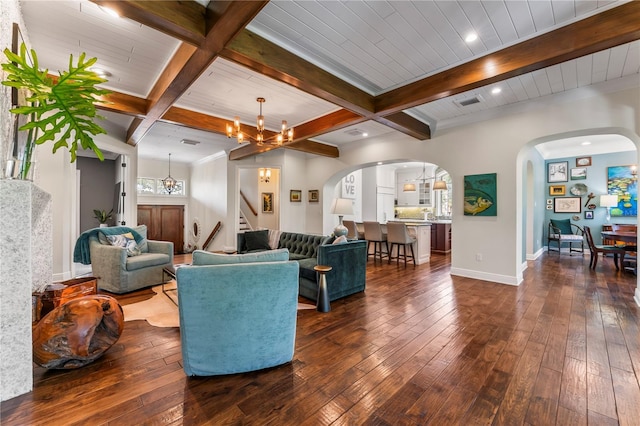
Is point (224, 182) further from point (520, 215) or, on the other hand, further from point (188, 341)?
point (520, 215)

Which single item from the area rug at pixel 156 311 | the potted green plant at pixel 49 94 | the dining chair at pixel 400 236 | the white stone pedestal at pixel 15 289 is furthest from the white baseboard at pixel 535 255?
the white stone pedestal at pixel 15 289

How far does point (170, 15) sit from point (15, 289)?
7.22 feet

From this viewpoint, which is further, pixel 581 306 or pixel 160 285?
pixel 160 285

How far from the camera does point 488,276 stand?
4.75 m

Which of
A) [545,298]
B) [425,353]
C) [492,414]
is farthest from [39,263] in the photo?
[545,298]

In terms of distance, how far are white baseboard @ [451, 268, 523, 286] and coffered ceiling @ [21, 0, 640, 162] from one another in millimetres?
2854

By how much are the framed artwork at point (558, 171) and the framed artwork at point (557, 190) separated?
0.59ft

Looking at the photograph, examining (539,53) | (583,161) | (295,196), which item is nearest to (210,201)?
(295,196)

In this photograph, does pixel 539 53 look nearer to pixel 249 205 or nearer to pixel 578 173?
pixel 578 173

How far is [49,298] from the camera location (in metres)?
2.44

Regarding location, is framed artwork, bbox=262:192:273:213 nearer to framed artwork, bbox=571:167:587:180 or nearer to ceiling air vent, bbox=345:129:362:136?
ceiling air vent, bbox=345:129:362:136

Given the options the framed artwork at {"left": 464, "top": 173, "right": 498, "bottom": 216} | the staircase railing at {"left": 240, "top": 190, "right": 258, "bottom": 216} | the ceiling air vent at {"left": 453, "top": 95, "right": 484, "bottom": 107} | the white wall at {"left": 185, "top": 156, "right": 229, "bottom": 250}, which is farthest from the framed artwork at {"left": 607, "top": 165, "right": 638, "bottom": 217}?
the white wall at {"left": 185, "top": 156, "right": 229, "bottom": 250}

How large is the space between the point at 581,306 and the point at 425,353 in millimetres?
2714

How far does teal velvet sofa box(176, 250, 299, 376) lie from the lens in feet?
6.14
